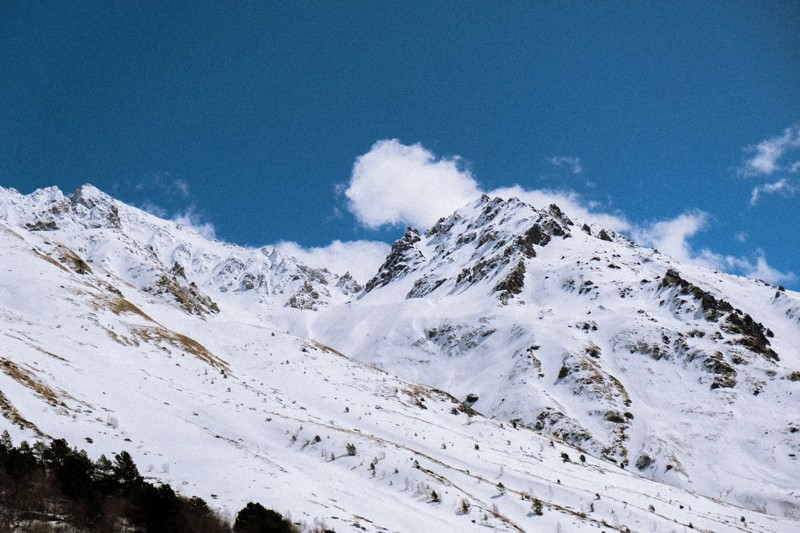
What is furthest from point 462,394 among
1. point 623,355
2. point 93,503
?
point 93,503

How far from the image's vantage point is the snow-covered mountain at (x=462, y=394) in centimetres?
1892

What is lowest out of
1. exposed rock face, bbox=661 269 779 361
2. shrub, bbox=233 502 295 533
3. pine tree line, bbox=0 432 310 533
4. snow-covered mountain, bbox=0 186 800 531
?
pine tree line, bbox=0 432 310 533

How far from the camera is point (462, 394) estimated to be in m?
78.5

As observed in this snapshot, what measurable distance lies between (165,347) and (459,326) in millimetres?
69212

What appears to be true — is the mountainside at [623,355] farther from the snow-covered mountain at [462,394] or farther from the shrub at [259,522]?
the shrub at [259,522]

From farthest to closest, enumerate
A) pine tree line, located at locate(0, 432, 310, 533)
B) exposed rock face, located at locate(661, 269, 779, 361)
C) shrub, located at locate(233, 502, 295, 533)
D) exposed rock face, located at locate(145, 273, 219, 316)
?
1. exposed rock face, located at locate(145, 273, 219, 316)
2. exposed rock face, located at locate(661, 269, 779, 361)
3. shrub, located at locate(233, 502, 295, 533)
4. pine tree line, located at locate(0, 432, 310, 533)

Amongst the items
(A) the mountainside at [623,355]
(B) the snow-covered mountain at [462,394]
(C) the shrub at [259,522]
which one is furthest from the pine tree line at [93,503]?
(A) the mountainside at [623,355]

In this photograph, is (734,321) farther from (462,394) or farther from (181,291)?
(181,291)

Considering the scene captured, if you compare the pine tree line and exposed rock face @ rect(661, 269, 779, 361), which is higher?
exposed rock face @ rect(661, 269, 779, 361)

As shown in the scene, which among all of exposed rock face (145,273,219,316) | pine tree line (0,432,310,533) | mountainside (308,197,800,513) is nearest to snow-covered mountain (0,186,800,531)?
mountainside (308,197,800,513)

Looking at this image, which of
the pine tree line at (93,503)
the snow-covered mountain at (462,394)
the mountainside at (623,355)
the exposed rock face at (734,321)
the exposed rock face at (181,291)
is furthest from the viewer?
the exposed rock face at (181,291)

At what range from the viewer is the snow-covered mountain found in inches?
745

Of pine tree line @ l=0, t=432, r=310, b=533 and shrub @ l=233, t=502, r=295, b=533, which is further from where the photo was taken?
shrub @ l=233, t=502, r=295, b=533

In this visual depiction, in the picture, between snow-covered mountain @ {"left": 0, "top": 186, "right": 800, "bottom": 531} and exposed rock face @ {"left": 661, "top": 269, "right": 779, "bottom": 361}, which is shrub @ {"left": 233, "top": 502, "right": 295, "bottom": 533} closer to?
snow-covered mountain @ {"left": 0, "top": 186, "right": 800, "bottom": 531}
